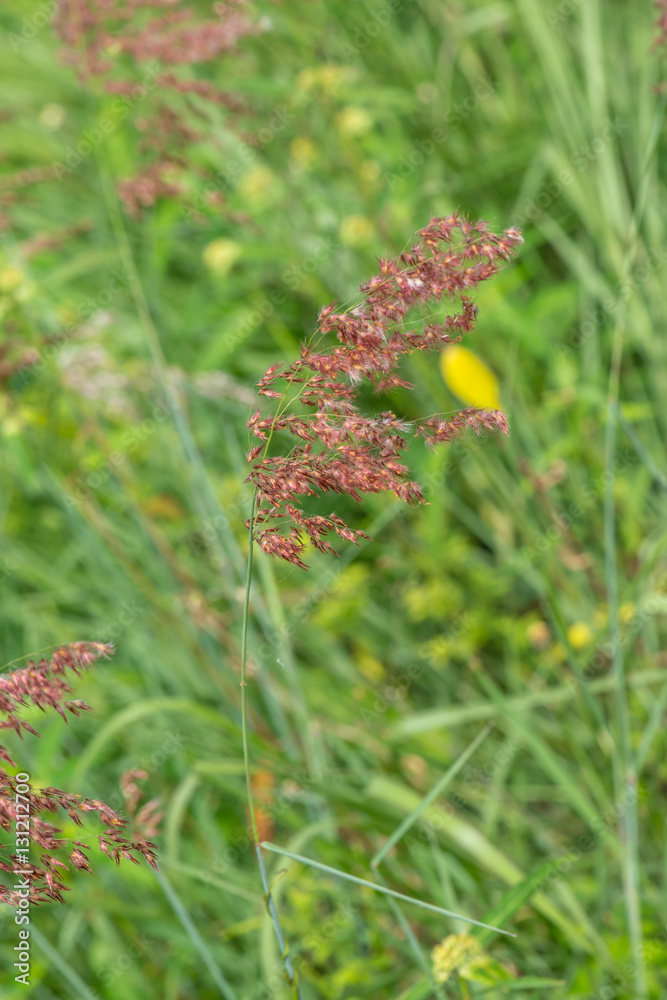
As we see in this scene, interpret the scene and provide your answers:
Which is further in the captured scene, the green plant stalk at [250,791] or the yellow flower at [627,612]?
the yellow flower at [627,612]

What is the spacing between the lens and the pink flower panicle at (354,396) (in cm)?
105

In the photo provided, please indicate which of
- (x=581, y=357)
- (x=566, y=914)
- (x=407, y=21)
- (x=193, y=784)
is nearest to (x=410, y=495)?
(x=193, y=784)

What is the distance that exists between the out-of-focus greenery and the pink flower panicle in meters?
0.83

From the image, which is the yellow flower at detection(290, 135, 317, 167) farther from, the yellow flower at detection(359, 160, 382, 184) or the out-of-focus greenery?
the yellow flower at detection(359, 160, 382, 184)

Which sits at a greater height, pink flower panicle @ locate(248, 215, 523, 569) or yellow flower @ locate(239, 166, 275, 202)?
yellow flower @ locate(239, 166, 275, 202)

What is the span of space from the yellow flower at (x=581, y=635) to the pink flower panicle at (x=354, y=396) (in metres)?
1.60

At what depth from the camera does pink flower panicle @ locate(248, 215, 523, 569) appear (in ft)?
3.45

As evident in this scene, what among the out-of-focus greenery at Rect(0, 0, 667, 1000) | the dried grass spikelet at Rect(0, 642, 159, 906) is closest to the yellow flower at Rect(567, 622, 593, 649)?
the out-of-focus greenery at Rect(0, 0, 667, 1000)

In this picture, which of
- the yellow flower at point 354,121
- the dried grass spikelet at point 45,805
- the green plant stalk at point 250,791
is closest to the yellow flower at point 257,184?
the yellow flower at point 354,121

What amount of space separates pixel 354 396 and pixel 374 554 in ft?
6.74

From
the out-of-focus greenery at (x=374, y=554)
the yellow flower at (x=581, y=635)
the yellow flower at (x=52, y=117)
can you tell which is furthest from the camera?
the yellow flower at (x=52, y=117)

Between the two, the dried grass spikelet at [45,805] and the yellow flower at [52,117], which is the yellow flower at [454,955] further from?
the yellow flower at [52,117]

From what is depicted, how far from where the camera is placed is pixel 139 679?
9.16 ft

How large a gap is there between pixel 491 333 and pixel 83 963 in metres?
2.19
